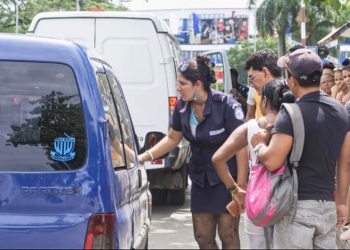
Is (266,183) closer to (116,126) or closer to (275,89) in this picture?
(275,89)

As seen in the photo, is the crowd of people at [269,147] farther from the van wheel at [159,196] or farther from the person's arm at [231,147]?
the van wheel at [159,196]

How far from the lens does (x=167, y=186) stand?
11.0 m

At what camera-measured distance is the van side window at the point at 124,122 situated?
16.9 feet

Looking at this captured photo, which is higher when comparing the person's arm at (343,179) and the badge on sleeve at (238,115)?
the badge on sleeve at (238,115)

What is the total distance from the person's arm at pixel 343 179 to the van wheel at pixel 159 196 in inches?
272

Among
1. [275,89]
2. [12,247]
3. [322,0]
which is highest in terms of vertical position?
[322,0]

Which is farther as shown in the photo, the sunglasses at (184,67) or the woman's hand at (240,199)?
the sunglasses at (184,67)

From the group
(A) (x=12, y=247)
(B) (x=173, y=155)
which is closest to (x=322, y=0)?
(B) (x=173, y=155)

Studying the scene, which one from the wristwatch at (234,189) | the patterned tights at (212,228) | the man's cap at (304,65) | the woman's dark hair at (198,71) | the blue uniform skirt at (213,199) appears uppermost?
the man's cap at (304,65)

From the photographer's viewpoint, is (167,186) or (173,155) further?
(167,186)

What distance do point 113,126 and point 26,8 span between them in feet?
84.7

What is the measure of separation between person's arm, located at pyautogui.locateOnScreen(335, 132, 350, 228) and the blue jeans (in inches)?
10.4

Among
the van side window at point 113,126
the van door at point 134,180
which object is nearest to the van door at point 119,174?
the van side window at point 113,126

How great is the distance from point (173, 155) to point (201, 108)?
177 inches
